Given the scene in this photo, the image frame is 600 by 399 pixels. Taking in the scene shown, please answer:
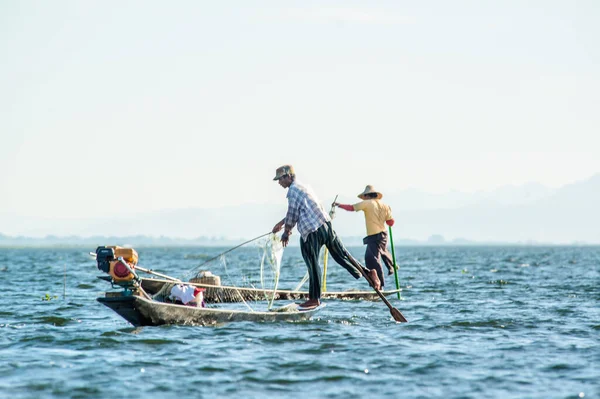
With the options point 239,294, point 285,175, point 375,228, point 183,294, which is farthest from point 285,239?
point 375,228

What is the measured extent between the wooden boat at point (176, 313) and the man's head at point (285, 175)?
92.5 inches

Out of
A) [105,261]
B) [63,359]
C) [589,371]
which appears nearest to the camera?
[589,371]

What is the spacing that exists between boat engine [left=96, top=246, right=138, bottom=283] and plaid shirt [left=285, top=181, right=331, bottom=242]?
346 cm

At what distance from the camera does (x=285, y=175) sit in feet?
48.2

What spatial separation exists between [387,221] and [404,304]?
260 centimetres

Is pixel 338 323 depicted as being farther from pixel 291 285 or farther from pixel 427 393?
pixel 291 285

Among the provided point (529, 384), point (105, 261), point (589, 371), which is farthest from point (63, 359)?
point (589, 371)

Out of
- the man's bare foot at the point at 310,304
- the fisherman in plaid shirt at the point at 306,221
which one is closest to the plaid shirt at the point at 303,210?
the fisherman in plaid shirt at the point at 306,221

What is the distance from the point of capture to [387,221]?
2028cm

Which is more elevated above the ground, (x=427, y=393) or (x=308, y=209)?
(x=308, y=209)

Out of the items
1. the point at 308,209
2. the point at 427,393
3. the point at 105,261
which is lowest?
the point at 427,393

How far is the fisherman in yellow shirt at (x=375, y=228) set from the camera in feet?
65.4

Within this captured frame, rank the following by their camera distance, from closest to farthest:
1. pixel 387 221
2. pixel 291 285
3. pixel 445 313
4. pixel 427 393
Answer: pixel 427 393 → pixel 445 313 → pixel 387 221 → pixel 291 285

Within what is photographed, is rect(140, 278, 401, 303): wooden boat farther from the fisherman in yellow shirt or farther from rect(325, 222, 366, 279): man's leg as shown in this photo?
rect(325, 222, 366, 279): man's leg
